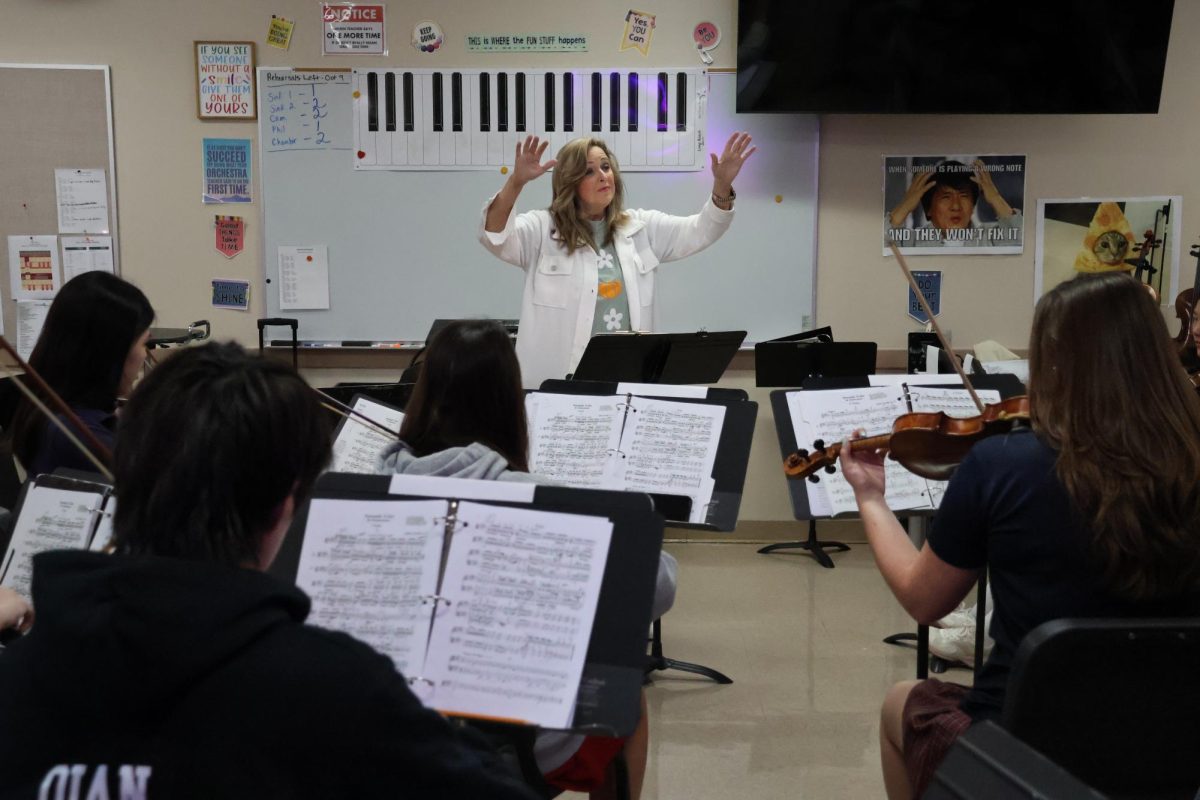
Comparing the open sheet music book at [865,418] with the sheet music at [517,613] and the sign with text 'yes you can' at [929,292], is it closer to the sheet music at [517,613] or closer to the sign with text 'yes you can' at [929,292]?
the sheet music at [517,613]

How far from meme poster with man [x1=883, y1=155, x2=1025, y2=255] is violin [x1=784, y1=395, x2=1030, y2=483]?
263cm

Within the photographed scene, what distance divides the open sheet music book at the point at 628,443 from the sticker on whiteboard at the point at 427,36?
7.91 ft

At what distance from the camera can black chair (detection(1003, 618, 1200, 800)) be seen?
146cm

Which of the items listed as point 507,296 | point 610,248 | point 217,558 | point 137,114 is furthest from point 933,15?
point 217,558

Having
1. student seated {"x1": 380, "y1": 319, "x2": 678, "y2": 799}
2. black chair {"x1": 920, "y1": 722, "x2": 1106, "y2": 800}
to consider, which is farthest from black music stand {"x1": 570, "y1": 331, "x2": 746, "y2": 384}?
black chair {"x1": 920, "y1": 722, "x2": 1106, "y2": 800}

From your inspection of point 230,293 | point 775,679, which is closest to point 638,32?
point 230,293

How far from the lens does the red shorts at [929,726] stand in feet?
5.77

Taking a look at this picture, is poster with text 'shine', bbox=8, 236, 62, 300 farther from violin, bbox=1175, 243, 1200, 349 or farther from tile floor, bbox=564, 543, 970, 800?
violin, bbox=1175, 243, 1200, 349

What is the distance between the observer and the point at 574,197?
3.83 m

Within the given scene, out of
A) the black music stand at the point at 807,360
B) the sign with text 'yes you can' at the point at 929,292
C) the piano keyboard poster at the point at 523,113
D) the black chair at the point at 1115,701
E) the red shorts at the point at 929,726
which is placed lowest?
the red shorts at the point at 929,726

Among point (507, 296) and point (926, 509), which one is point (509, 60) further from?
point (926, 509)

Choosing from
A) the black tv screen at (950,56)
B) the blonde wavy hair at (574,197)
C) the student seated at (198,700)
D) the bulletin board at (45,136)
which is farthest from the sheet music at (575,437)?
the bulletin board at (45,136)

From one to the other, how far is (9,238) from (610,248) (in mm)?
2532

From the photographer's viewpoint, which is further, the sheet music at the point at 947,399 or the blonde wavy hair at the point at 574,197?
the blonde wavy hair at the point at 574,197
